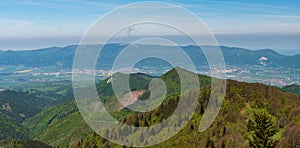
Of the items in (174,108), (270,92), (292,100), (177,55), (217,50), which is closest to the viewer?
(217,50)

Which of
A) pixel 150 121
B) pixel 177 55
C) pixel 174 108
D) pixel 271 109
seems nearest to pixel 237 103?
pixel 271 109

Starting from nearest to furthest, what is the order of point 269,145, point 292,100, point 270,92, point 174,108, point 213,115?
point 269,145
point 213,115
point 292,100
point 270,92
point 174,108

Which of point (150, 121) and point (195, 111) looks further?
point (150, 121)

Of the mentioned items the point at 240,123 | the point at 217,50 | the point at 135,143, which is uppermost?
the point at 217,50

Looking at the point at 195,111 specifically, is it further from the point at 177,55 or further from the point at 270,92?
the point at 177,55

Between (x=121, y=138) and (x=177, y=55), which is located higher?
(x=177, y=55)

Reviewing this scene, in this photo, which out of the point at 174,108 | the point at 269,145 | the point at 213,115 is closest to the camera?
the point at 269,145

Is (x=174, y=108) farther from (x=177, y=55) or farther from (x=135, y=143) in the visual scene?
(x=177, y=55)

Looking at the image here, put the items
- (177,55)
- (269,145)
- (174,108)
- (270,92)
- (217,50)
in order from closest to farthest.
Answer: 1. (217,50)
2. (177,55)
3. (269,145)
4. (270,92)
5. (174,108)

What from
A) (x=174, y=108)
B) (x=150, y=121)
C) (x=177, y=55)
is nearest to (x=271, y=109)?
(x=174, y=108)
